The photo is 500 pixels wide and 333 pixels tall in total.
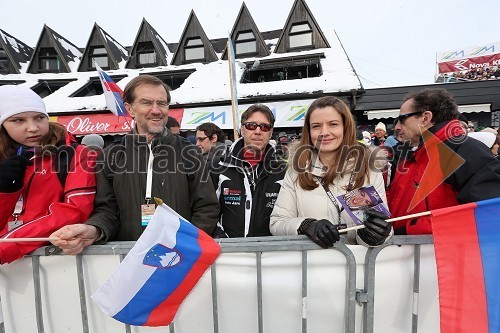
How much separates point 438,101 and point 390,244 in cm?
124

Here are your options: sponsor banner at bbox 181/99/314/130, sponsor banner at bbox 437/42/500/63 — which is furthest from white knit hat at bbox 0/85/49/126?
sponsor banner at bbox 437/42/500/63

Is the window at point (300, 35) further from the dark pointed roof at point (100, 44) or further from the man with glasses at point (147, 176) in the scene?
the man with glasses at point (147, 176)

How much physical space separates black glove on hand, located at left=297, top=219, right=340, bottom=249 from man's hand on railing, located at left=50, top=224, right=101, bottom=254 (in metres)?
1.24

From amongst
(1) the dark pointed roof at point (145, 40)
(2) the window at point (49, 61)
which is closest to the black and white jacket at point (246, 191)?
(1) the dark pointed roof at point (145, 40)

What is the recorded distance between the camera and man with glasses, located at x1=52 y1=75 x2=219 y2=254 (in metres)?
1.95

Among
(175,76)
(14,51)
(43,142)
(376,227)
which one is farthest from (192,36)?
(376,227)

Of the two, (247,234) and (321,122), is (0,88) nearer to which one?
(247,234)

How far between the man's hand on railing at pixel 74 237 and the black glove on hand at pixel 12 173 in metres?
0.36

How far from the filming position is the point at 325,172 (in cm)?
198

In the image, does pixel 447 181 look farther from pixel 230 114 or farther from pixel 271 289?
pixel 230 114

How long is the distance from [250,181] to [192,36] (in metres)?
20.2

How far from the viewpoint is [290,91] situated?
41.2ft

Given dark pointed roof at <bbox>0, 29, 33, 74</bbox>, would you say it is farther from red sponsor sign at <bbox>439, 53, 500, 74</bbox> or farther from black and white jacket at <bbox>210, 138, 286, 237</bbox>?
red sponsor sign at <bbox>439, 53, 500, 74</bbox>

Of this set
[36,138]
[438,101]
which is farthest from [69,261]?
[438,101]
